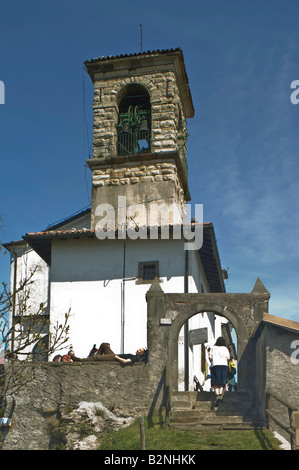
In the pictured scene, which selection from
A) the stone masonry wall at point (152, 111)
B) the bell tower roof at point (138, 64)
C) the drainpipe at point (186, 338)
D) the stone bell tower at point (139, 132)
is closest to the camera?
the drainpipe at point (186, 338)

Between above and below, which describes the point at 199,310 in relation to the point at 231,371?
above

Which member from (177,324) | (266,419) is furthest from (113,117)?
(266,419)

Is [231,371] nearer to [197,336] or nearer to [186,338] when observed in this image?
[186,338]

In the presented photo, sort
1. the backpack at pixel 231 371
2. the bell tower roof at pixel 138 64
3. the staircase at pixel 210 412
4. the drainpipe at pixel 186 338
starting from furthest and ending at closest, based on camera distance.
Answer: the bell tower roof at pixel 138 64
the drainpipe at pixel 186 338
the backpack at pixel 231 371
the staircase at pixel 210 412

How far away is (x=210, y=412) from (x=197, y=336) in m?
6.44

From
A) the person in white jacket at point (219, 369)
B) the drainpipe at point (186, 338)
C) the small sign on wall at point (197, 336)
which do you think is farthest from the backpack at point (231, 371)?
the small sign on wall at point (197, 336)

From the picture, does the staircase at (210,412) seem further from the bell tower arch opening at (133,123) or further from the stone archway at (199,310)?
the bell tower arch opening at (133,123)

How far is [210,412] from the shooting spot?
13688 mm

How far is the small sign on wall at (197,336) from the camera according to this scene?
1962 centimetres

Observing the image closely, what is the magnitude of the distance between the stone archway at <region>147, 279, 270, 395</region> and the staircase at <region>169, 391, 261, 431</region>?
0.47 metres

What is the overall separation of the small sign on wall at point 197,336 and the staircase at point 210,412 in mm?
4850

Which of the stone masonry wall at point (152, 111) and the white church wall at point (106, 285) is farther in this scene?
the stone masonry wall at point (152, 111)

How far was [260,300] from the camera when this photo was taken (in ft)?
49.5

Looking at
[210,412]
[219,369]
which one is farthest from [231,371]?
[210,412]
